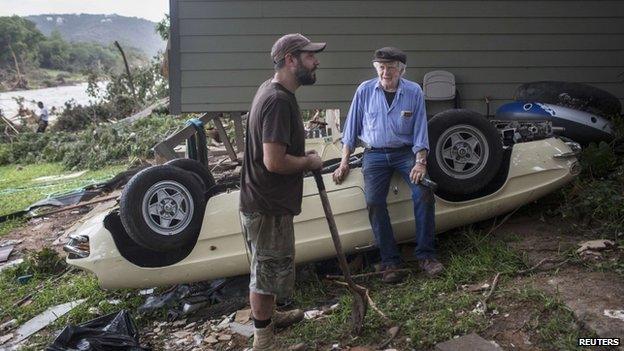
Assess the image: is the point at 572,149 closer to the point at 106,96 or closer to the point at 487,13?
the point at 487,13

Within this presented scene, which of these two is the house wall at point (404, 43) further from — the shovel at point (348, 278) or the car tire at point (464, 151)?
the shovel at point (348, 278)

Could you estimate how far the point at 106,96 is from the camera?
17703mm

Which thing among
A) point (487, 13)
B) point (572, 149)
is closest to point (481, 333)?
point (572, 149)

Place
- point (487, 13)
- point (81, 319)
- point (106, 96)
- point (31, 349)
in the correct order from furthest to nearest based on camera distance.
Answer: point (106, 96)
point (487, 13)
point (81, 319)
point (31, 349)

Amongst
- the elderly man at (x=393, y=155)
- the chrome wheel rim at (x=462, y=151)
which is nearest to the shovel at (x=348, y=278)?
the elderly man at (x=393, y=155)

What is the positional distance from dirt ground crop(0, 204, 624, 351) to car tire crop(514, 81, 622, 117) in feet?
4.31

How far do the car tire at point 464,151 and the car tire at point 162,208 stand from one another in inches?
72.3

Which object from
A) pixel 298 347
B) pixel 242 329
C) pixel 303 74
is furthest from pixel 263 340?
pixel 303 74

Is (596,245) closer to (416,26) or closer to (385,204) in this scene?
(385,204)

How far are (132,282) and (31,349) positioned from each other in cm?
82

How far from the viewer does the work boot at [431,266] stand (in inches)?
149

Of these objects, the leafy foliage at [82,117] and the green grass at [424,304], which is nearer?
the green grass at [424,304]

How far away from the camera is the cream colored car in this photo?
3.85 meters

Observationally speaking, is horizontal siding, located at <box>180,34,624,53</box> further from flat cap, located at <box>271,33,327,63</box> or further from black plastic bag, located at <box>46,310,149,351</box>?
black plastic bag, located at <box>46,310,149,351</box>
